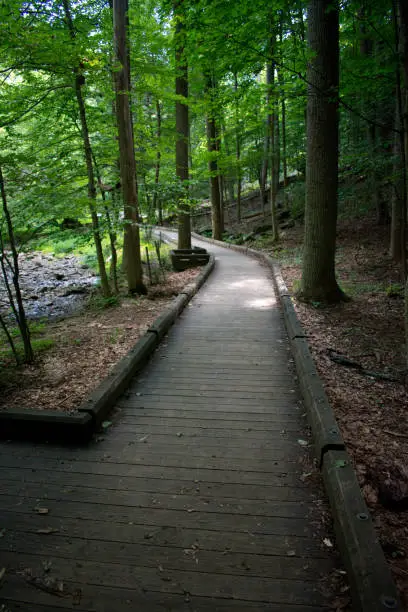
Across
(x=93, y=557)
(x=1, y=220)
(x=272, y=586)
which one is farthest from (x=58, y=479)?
(x=1, y=220)

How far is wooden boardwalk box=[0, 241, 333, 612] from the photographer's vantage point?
2.31 m

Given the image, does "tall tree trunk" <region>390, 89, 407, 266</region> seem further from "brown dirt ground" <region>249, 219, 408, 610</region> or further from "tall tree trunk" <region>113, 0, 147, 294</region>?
"tall tree trunk" <region>113, 0, 147, 294</region>

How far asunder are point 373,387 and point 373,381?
0.20m

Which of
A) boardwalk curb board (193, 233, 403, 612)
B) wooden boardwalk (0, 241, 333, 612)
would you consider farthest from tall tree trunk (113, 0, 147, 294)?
boardwalk curb board (193, 233, 403, 612)

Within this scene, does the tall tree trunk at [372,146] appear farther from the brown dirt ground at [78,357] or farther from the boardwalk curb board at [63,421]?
the boardwalk curb board at [63,421]

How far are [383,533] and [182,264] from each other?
11.7 metres

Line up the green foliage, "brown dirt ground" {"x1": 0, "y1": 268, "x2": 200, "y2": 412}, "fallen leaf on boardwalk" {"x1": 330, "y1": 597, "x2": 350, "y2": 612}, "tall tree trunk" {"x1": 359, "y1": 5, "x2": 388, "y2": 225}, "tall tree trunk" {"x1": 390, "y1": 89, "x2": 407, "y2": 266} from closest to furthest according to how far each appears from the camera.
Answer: "fallen leaf on boardwalk" {"x1": 330, "y1": 597, "x2": 350, "y2": 612} < "brown dirt ground" {"x1": 0, "y1": 268, "x2": 200, "y2": 412} < the green foliage < "tall tree trunk" {"x1": 390, "y1": 89, "x2": 407, "y2": 266} < "tall tree trunk" {"x1": 359, "y1": 5, "x2": 388, "y2": 225}

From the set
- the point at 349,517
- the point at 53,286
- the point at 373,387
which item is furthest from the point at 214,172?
the point at 349,517

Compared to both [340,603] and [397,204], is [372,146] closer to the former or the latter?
[397,204]

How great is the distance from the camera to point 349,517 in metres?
2.48

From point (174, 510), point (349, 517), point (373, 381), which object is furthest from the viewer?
point (373, 381)

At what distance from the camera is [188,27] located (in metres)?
6.91

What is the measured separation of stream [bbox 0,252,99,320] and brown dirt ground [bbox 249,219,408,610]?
682 centimetres

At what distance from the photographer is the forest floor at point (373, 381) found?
280 cm
